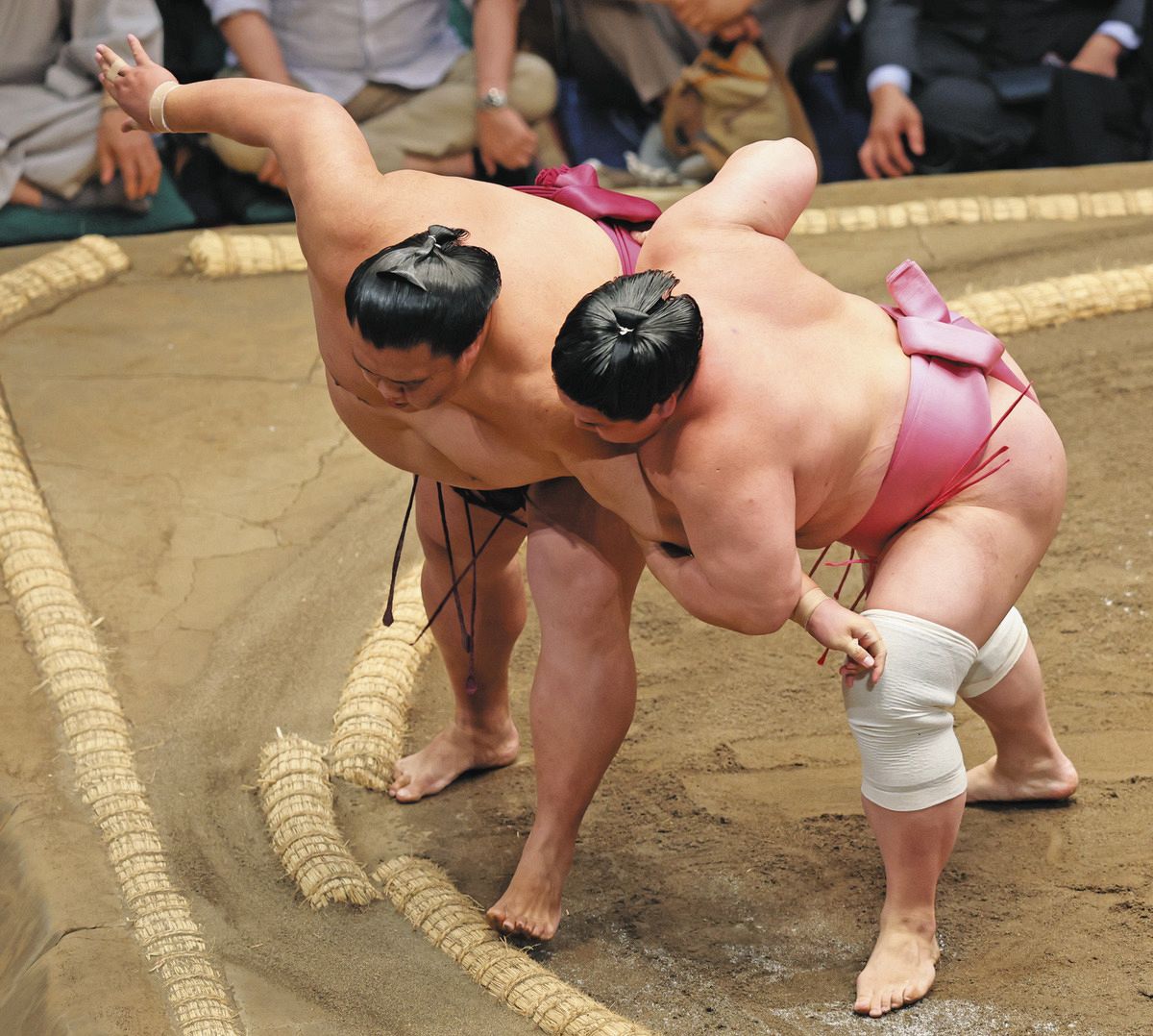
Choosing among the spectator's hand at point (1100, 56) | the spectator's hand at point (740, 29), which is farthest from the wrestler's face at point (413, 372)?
the spectator's hand at point (1100, 56)

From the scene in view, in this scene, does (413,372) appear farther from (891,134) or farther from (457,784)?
(891,134)

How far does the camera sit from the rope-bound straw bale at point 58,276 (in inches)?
127

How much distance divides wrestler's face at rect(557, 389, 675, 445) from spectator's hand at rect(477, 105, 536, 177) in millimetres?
2365

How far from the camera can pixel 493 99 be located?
3693 millimetres

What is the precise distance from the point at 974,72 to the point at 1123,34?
0.42m

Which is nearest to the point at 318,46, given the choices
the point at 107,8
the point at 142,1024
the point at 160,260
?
the point at 107,8

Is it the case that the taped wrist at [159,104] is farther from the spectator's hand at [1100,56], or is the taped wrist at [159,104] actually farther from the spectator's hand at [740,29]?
the spectator's hand at [1100,56]

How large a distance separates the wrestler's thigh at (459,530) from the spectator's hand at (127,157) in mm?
1915

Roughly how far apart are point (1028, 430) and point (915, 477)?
15 centimetres

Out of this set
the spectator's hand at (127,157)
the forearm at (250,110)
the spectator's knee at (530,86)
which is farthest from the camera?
the spectator's knee at (530,86)

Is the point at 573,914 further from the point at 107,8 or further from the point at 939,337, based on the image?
the point at 107,8

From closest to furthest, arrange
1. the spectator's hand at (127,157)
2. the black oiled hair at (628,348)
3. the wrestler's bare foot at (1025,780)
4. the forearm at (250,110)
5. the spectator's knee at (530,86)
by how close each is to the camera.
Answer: the black oiled hair at (628,348), the forearm at (250,110), the wrestler's bare foot at (1025,780), the spectator's hand at (127,157), the spectator's knee at (530,86)

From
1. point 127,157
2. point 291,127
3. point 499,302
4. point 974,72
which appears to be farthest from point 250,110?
point 974,72

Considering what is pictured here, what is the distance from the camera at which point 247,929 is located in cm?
191
